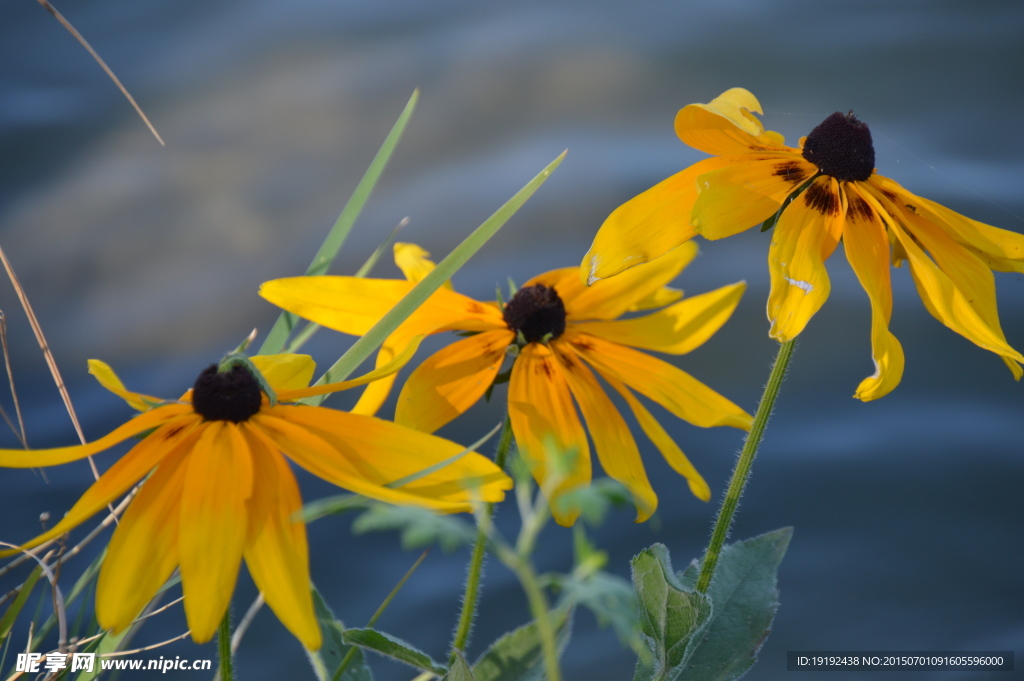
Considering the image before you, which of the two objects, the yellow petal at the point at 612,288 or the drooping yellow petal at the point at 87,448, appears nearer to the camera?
the drooping yellow petal at the point at 87,448

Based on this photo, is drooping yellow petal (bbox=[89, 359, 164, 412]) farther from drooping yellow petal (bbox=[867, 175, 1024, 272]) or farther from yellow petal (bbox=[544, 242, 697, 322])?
drooping yellow petal (bbox=[867, 175, 1024, 272])

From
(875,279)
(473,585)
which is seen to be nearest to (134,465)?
(473,585)

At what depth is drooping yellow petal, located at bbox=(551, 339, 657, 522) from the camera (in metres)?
0.32

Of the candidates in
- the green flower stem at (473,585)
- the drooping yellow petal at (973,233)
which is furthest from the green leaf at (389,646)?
the drooping yellow petal at (973,233)

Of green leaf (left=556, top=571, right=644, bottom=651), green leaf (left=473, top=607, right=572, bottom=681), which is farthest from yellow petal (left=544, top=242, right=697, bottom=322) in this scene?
green leaf (left=556, top=571, right=644, bottom=651)

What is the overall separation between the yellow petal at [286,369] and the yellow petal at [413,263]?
0.22 feet

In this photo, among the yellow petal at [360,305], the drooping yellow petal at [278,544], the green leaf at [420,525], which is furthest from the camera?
the yellow petal at [360,305]

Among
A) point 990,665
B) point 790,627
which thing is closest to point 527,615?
point 790,627

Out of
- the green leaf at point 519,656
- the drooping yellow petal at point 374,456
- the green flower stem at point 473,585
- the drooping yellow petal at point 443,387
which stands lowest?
the green leaf at point 519,656

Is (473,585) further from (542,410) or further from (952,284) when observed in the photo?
(952,284)

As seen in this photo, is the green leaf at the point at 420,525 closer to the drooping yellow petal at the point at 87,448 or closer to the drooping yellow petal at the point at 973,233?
the drooping yellow petal at the point at 87,448

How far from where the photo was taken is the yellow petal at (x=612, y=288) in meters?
0.37

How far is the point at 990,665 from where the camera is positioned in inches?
21.0

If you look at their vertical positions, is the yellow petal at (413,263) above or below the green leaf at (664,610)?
above
